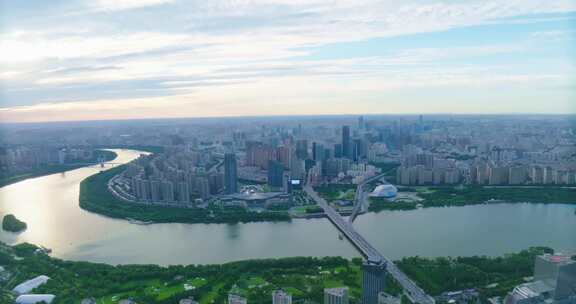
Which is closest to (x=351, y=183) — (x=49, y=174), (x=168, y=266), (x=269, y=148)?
(x=269, y=148)

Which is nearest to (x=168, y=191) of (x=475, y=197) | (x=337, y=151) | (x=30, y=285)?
(x=30, y=285)

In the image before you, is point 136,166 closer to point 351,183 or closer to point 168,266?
point 351,183

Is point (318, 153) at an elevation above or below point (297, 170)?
above

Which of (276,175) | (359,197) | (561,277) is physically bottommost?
(359,197)

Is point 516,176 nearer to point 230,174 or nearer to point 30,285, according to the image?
point 230,174

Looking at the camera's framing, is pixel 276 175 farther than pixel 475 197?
Yes

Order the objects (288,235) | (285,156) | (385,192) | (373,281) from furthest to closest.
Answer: (285,156) < (385,192) < (288,235) < (373,281)

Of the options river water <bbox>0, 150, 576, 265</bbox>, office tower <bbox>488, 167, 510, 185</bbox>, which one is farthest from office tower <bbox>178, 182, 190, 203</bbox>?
office tower <bbox>488, 167, 510, 185</bbox>
